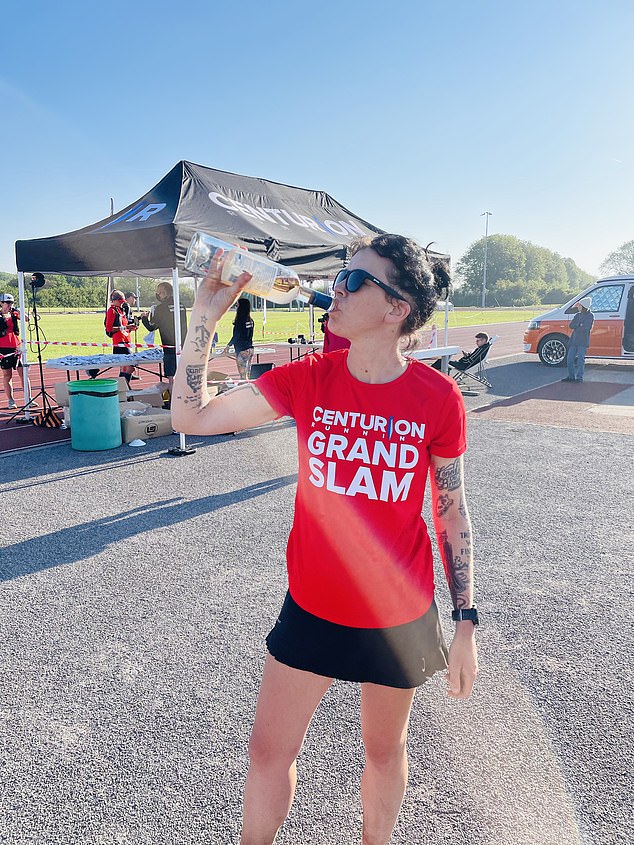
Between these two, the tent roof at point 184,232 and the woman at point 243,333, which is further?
the woman at point 243,333

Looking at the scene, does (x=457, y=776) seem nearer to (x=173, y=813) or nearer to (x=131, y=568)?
(x=173, y=813)

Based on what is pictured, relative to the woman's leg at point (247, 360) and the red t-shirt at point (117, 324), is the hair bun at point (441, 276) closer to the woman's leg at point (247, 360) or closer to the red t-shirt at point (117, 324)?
the woman's leg at point (247, 360)

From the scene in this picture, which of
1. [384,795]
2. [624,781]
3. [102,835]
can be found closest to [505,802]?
[624,781]

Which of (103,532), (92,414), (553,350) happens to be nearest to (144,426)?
(92,414)

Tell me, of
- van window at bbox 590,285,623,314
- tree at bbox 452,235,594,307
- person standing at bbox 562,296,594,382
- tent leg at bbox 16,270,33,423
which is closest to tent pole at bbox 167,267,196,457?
tent leg at bbox 16,270,33,423

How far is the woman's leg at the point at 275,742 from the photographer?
161cm

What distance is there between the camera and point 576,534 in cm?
499

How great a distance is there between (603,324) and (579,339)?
265cm

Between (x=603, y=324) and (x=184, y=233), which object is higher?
(x=184, y=233)

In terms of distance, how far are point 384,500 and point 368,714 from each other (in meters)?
0.62

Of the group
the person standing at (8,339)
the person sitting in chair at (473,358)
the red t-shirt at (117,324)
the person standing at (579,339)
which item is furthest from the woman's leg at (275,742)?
the person standing at (579,339)

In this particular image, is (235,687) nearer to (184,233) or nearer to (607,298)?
(184,233)

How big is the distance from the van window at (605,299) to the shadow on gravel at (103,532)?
13070 mm

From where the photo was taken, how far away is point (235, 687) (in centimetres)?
298
